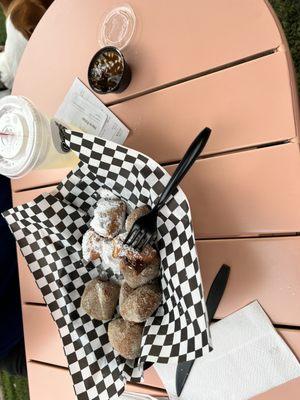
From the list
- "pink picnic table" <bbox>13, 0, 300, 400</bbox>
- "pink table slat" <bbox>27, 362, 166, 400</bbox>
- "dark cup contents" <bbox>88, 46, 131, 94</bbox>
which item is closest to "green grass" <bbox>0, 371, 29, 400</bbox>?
"pink table slat" <bbox>27, 362, 166, 400</bbox>

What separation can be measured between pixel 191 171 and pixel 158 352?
51 centimetres

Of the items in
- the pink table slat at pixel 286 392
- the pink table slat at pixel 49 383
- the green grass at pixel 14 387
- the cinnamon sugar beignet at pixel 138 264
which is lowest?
the green grass at pixel 14 387

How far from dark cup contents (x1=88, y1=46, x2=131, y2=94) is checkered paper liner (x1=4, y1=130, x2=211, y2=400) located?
266 mm

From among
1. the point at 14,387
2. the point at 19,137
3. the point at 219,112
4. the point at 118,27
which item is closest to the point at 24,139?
the point at 19,137

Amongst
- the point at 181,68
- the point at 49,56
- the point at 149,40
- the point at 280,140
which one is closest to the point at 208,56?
the point at 181,68

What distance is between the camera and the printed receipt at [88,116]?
1.38 metres

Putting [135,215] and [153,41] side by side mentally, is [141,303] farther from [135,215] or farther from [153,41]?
[153,41]

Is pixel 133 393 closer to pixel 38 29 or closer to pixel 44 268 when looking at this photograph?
pixel 44 268

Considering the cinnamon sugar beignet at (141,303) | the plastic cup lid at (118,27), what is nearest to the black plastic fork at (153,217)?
the cinnamon sugar beignet at (141,303)

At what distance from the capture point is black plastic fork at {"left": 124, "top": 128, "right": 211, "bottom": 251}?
108cm

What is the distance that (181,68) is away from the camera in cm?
126

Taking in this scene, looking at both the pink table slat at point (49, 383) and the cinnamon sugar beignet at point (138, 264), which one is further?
the pink table slat at point (49, 383)

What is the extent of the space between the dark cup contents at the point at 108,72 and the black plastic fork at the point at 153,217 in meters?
0.36

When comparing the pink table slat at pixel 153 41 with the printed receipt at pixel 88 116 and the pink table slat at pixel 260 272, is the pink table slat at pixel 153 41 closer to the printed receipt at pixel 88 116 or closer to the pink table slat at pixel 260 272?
the printed receipt at pixel 88 116
